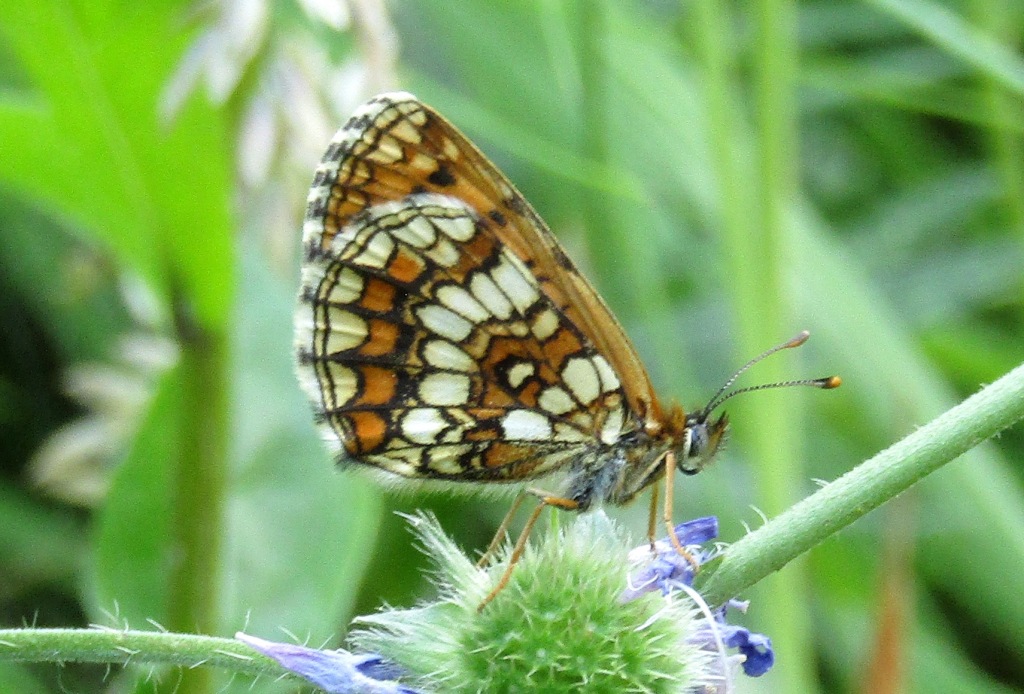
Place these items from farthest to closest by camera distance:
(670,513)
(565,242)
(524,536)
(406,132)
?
(565,242) < (406,132) < (670,513) < (524,536)

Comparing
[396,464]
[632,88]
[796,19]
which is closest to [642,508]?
[632,88]

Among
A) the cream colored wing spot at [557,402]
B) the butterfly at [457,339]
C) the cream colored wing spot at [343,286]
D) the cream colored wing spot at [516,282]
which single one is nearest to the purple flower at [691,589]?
the butterfly at [457,339]

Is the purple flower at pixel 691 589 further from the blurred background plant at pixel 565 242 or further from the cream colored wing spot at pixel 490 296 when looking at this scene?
the cream colored wing spot at pixel 490 296

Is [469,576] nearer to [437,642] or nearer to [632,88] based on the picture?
[437,642]

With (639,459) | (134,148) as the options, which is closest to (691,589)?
(639,459)

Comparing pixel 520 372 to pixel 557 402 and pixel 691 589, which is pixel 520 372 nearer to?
pixel 557 402
